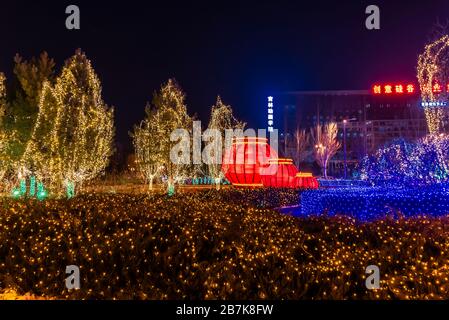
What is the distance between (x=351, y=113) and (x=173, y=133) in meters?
77.7

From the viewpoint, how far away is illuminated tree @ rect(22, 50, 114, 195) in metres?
15.3

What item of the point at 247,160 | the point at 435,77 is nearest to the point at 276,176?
the point at 247,160

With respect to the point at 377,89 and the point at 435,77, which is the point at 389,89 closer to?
the point at 377,89

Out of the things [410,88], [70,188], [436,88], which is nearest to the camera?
[436,88]

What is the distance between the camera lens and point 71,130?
15836mm

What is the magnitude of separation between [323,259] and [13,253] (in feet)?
14.8

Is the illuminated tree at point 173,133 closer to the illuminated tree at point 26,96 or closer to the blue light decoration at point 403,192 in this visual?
the illuminated tree at point 26,96

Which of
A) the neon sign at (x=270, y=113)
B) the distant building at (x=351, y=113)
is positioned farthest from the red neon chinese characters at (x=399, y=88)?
the neon sign at (x=270, y=113)

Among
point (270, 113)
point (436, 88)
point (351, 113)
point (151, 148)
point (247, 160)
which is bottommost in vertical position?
point (247, 160)

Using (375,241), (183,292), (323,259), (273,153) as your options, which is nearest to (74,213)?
(183,292)

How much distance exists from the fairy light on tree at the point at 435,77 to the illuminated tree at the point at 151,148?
1106 cm

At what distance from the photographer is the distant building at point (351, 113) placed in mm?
83312

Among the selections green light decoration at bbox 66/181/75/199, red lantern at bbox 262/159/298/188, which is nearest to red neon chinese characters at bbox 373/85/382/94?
red lantern at bbox 262/159/298/188

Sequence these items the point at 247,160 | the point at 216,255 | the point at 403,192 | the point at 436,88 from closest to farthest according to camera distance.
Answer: the point at 216,255
the point at 403,192
the point at 436,88
the point at 247,160
